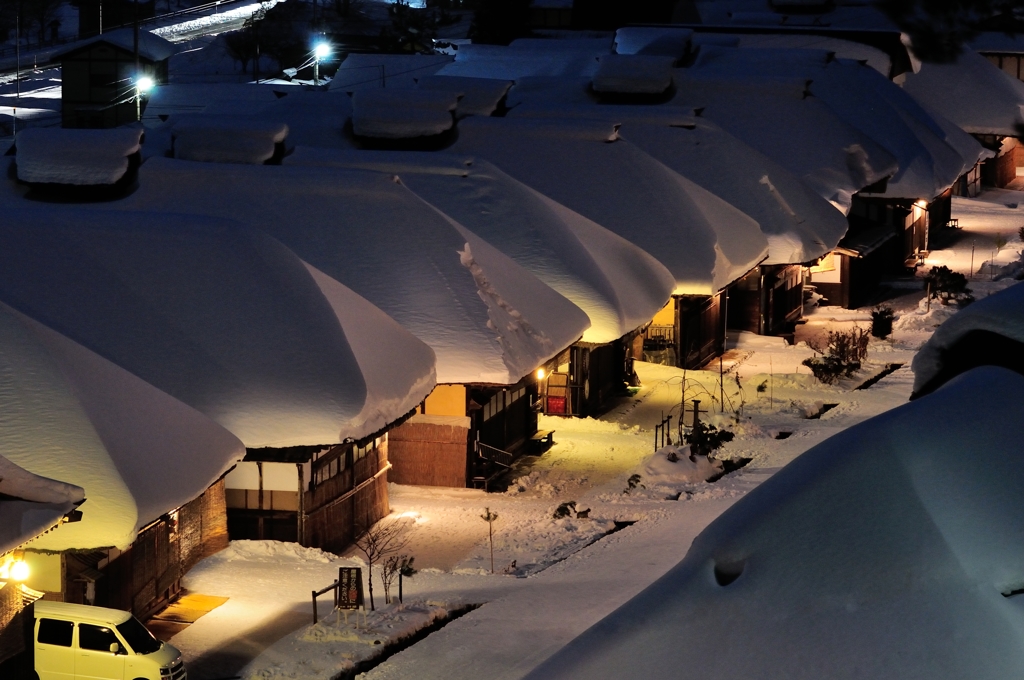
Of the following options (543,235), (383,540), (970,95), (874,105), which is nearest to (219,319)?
(383,540)

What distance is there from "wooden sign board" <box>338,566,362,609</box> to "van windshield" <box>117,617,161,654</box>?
2972 millimetres

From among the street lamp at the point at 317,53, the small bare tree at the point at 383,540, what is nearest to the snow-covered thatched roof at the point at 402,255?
the small bare tree at the point at 383,540

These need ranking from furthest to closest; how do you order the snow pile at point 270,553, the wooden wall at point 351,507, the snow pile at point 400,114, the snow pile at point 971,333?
1. the snow pile at point 400,114
2. the wooden wall at point 351,507
3. the snow pile at point 270,553
4. the snow pile at point 971,333

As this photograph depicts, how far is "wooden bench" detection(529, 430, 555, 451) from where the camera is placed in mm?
28431

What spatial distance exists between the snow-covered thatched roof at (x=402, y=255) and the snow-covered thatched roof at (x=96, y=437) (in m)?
5.78

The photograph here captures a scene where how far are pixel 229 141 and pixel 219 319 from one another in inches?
428

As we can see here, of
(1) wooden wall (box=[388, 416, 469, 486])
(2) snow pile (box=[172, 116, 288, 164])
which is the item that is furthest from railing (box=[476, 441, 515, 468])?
(2) snow pile (box=[172, 116, 288, 164])

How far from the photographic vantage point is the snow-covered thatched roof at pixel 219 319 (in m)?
20.1

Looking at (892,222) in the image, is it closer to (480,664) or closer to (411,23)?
(480,664)

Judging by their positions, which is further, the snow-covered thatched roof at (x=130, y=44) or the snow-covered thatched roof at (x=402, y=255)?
the snow-covered thatched roof at (x=130, y=44)

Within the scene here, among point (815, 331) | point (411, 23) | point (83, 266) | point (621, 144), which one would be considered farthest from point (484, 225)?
point (411, 23)

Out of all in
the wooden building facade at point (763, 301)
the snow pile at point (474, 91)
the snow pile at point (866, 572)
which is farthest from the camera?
the snow pile at point (474, 91)

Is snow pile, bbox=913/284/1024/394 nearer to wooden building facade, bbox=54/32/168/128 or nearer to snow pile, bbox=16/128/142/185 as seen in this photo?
snow pile, bbox=16/128/142/185

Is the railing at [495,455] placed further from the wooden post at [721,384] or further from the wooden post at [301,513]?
the wooden post at [721,384]
